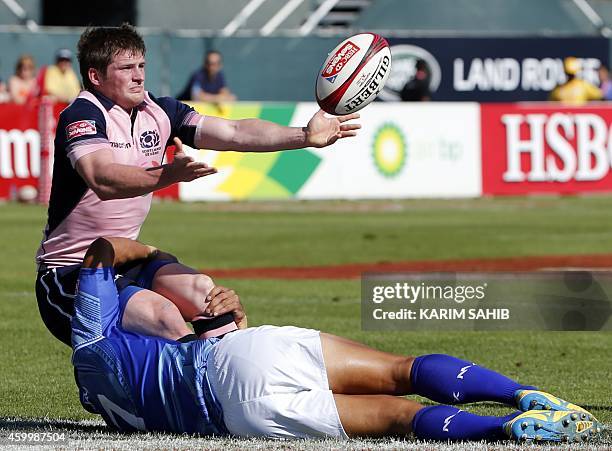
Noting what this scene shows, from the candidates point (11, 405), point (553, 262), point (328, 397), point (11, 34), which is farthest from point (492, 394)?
point (11, 34)

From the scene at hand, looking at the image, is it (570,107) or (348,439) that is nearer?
(348,439)

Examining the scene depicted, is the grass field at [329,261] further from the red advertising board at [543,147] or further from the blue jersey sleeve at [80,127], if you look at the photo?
the blue jersey sleeve at [80,127]

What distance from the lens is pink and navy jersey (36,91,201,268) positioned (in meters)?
6.76

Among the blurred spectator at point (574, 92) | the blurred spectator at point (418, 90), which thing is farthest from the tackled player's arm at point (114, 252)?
the blurred spectator at point (574, 92)

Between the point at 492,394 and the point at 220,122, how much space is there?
227 cm

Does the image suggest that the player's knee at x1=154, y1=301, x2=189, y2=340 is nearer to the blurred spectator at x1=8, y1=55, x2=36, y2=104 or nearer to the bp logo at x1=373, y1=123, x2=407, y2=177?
the bp logo at x1=373, y1=123, x2=407, y2=177

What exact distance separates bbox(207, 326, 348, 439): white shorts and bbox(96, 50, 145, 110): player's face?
5.01 feet

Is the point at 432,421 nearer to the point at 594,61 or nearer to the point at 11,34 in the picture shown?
the point at 11,34

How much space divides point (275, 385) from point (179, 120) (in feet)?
6.55

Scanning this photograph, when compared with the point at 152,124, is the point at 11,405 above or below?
below

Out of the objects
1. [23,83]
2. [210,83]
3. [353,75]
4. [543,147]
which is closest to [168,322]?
[353,75]

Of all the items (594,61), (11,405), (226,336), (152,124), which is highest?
(594,61)

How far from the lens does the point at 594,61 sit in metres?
29.9

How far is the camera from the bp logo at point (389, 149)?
22373 mm
